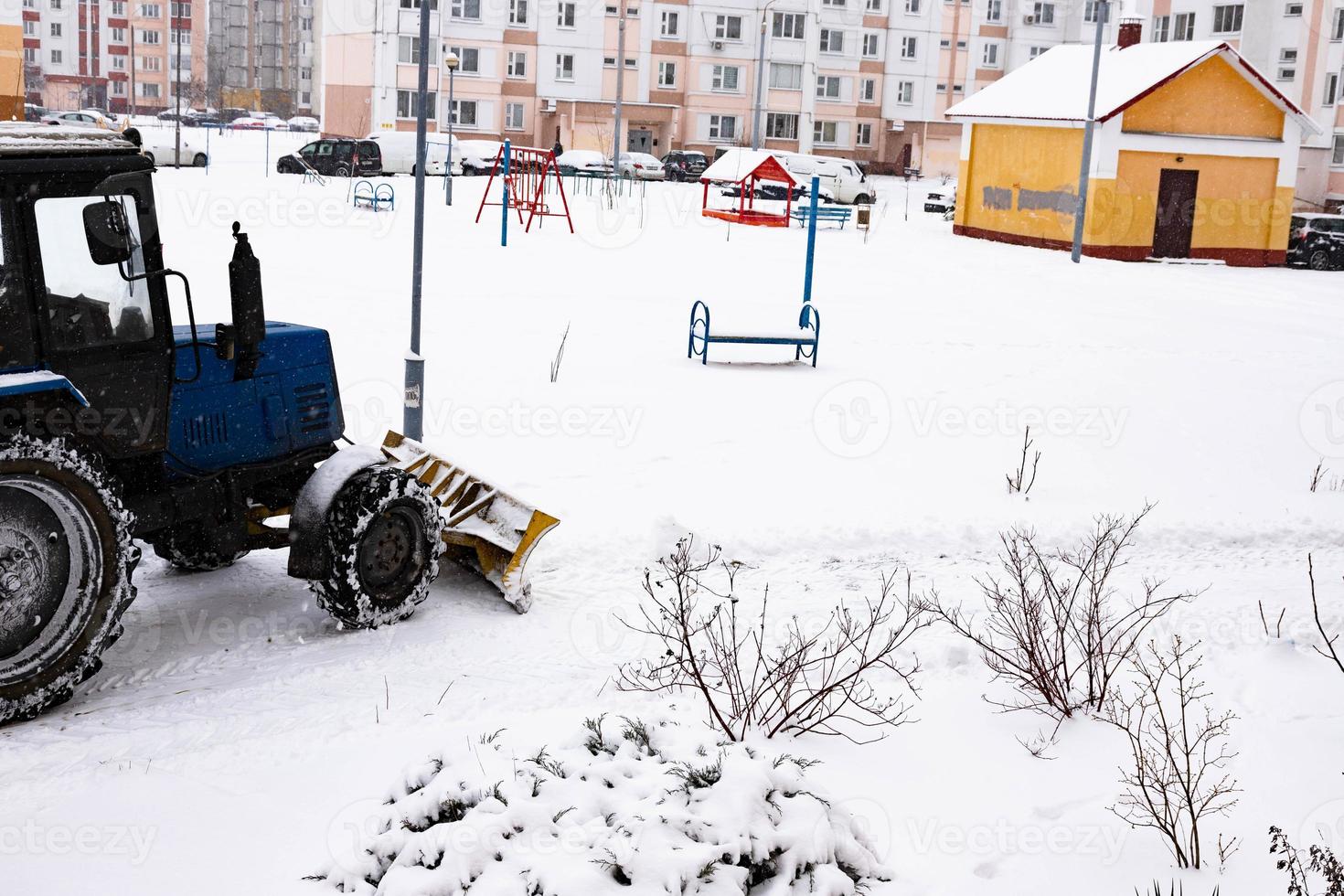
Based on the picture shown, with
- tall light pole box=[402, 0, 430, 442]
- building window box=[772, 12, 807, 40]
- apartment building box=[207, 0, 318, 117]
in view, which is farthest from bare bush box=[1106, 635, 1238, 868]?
apartment building box=[207, 0, 318, 117]

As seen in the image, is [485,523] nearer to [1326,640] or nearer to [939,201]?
[1326,640]

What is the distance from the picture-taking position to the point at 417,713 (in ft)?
20.2

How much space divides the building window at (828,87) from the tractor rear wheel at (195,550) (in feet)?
212

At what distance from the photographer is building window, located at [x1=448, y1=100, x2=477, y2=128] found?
6138 cm

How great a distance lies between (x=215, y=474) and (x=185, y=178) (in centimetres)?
3221

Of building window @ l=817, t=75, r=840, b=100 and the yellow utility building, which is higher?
building window @ l=817, t=75, r=840, b=100

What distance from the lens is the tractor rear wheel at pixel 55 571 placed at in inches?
224

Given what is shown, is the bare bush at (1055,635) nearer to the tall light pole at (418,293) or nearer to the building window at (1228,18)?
the tall light pole at (418,293)

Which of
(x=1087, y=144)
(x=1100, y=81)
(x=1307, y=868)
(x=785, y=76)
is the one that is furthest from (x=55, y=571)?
(x=785, y=76)

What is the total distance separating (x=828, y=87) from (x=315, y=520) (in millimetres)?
65790

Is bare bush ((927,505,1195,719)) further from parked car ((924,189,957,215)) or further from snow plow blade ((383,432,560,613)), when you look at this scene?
parked car ((924,189,957,215))

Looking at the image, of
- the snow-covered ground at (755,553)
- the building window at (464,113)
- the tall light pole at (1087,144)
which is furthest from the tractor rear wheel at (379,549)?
the building window at (464,113)

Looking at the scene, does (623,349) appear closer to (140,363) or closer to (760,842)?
(140,363)

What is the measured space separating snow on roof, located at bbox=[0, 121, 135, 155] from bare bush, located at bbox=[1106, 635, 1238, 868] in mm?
5159
